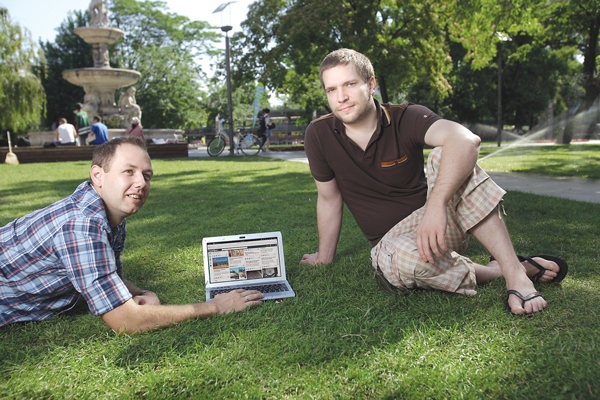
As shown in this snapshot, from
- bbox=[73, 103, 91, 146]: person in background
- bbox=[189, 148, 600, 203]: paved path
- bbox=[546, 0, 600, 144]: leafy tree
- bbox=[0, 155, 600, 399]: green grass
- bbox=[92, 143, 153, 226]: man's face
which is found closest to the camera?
bbox=[0, 155, 600, 399]: green grass

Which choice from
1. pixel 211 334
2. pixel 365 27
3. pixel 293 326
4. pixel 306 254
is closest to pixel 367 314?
pixel 293 326

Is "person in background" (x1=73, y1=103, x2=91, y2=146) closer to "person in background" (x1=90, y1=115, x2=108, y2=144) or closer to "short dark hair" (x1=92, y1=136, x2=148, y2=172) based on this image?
"person in background" (x1=90, y1=115, x2=108, y2=144)

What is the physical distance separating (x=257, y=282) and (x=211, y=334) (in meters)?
0.75

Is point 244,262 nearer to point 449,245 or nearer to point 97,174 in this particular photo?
point 97,174

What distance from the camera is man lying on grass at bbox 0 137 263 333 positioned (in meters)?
2.36

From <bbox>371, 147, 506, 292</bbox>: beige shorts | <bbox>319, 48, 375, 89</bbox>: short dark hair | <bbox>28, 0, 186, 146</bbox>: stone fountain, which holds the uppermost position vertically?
<bbox>28, 0, 186, 146</bbox>: stone fountain

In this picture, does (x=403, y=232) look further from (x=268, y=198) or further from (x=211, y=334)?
(x=268, y=198)

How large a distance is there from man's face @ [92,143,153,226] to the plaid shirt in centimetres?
6

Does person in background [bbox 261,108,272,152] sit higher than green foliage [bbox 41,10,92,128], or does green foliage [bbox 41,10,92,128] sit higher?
green foliage [bbox 41,10,92,128]

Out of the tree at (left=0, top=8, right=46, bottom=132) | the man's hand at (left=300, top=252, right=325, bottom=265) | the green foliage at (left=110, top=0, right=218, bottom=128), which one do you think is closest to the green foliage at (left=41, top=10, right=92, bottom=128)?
the green foliage at (left=110, top=0, right=218, bottom=128)

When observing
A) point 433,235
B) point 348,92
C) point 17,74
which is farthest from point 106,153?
point 17,74

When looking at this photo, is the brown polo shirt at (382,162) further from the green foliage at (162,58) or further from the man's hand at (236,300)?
the green foliage at (162,58)

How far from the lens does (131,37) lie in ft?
154

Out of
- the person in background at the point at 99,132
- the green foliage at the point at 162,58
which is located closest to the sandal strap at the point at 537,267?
the person in background at the point at 99,132
